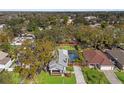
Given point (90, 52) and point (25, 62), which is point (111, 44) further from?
point (25, 62)

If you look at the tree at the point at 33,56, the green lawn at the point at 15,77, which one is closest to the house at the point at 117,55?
the tree at the point at 33,56

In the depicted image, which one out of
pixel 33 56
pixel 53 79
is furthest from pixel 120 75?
pixel 33 56

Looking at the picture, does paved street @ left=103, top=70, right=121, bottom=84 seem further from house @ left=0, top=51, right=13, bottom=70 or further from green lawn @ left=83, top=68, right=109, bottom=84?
house @ left=0, top=51, right=13, bottom=70

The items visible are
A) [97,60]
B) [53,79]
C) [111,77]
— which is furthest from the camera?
[97,60]

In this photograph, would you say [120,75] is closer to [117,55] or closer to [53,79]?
[117,55]

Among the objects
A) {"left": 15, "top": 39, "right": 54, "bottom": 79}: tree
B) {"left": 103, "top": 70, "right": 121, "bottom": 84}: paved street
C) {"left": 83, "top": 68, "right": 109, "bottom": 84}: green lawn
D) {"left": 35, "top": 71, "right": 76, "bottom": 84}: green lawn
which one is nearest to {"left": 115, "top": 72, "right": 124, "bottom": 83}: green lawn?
{"left": 103, "top": 70, "right": 121, "bottom": 84}: paved street

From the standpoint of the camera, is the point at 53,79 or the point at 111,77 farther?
the point at 111,77
